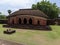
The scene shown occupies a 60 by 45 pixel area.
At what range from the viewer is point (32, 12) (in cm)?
4328

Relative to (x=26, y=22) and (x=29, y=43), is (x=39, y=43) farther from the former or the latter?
(x=26, y=22)

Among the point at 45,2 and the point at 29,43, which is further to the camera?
the point at 45,2

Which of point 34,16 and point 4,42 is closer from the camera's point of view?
point 4,42

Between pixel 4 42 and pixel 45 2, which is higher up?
pixel 45 2

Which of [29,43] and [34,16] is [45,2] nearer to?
[34,16]

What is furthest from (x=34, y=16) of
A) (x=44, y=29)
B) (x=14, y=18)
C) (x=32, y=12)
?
(x=44, y=29)

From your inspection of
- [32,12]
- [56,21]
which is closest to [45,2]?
[56,21]

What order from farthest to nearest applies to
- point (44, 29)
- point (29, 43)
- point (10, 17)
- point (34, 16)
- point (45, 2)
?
point (45, 2) → point (10, 17) → point (34, 16) → point (44, 29) → point (29, 43)

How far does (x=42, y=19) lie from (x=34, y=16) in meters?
2.48

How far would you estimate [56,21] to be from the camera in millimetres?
49656

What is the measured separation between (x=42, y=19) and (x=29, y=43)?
69.1ft

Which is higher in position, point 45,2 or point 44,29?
point 45,2

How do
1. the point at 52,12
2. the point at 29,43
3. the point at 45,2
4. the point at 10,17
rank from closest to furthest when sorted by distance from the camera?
the point at 29,43 < the point at 10,17 < the point at 52,12 < the point at 45,2

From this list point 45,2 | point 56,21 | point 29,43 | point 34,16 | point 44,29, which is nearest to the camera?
point 29,43
